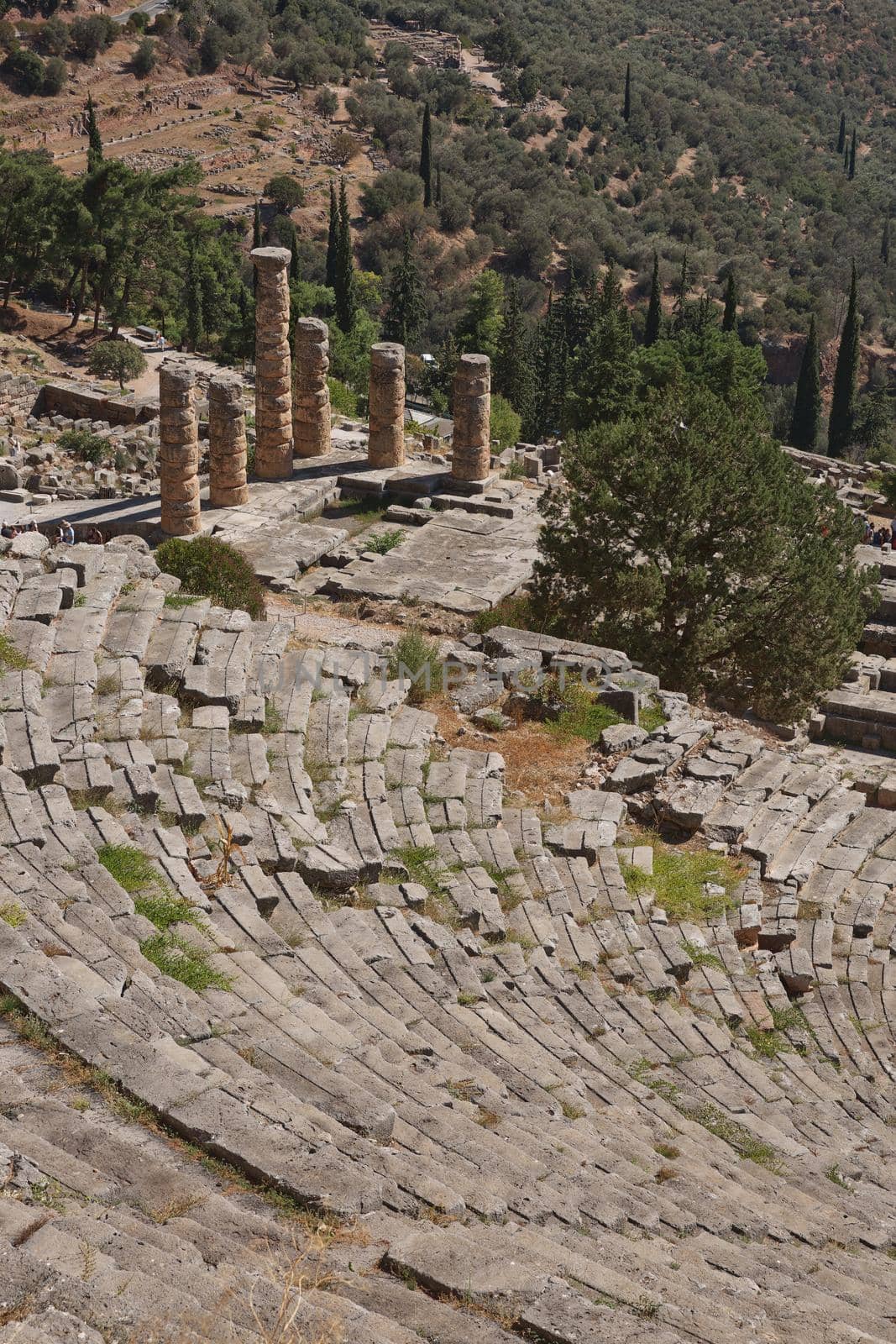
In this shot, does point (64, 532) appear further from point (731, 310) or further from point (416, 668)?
point (731, 310)

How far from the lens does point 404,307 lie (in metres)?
55.7

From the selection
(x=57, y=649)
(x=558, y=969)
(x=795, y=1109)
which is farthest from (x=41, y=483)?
(x=795, y=1109)

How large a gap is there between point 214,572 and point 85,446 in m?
11.4

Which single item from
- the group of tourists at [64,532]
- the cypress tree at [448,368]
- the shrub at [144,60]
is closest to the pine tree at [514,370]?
the cypress tree at [448,368]

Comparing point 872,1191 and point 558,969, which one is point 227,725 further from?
point 872,1191

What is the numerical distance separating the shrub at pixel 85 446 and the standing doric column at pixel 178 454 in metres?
5.86

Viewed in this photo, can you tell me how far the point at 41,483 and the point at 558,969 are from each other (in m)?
19.2

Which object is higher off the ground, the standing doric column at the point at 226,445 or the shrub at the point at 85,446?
the standing doric column at the point at 226,445

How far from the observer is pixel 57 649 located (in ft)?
54.3

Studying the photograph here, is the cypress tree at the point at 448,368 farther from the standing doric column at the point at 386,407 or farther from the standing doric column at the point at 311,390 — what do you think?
the standing doric column at the point at 386,407

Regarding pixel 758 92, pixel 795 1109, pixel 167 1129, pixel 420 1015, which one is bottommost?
pixel 795 1109

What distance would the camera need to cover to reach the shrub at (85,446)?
31.2 metres

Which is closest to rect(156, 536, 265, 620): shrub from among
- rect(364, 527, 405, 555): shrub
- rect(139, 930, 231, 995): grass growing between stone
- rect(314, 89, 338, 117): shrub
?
rect(364, 527, 405, 555): shrub

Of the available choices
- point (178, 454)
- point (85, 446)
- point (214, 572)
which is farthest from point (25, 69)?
point (214, 572)
